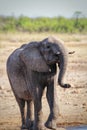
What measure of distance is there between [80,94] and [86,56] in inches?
412

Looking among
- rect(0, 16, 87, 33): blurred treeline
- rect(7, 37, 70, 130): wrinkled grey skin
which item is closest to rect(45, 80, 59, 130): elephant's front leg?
rect(7, 37, 70, 130): wrinkled grey skin

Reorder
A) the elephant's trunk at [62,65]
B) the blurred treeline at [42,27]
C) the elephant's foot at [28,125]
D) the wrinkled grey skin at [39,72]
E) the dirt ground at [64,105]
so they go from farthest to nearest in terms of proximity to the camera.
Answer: the blurred treeline at [42,27], the dirt ground at [64,105], the elephant's foot at [28,125], the wrinkled grey skin at [39,72], the elephant's trunk at [62,65]

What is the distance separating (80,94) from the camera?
13.8 m

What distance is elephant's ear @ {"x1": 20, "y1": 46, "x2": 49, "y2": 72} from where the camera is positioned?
8.82 metres

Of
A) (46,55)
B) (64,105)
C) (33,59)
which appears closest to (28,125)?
(33,59)

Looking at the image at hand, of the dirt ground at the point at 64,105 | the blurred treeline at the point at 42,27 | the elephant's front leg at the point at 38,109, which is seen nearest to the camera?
the elephant's front leg at the point at 38,109

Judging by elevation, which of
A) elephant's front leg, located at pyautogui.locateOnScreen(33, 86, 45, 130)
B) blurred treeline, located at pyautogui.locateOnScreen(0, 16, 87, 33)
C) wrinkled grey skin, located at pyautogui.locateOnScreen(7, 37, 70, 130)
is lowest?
blurred treeline, located at pyautogui.locateOnScreen(0, 16, 87, 33)

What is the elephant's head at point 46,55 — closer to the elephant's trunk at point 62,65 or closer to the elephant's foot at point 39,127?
the elephant's trunk at point 62,65

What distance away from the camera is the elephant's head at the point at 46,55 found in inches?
329

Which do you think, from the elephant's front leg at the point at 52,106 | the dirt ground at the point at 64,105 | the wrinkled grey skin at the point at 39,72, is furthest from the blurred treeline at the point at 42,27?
the elephant's front leg at the point at 52,106

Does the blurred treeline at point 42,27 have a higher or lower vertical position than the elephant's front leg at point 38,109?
lower

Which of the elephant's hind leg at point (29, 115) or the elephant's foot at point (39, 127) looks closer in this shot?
the elephant's foot at point (39, 127)

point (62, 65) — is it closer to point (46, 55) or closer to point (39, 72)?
point (46, 55)

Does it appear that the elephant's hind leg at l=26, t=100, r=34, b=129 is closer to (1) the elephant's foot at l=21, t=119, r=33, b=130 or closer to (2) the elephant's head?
(1) the elephant's foot at l=21, t=119, r=33, b=130
